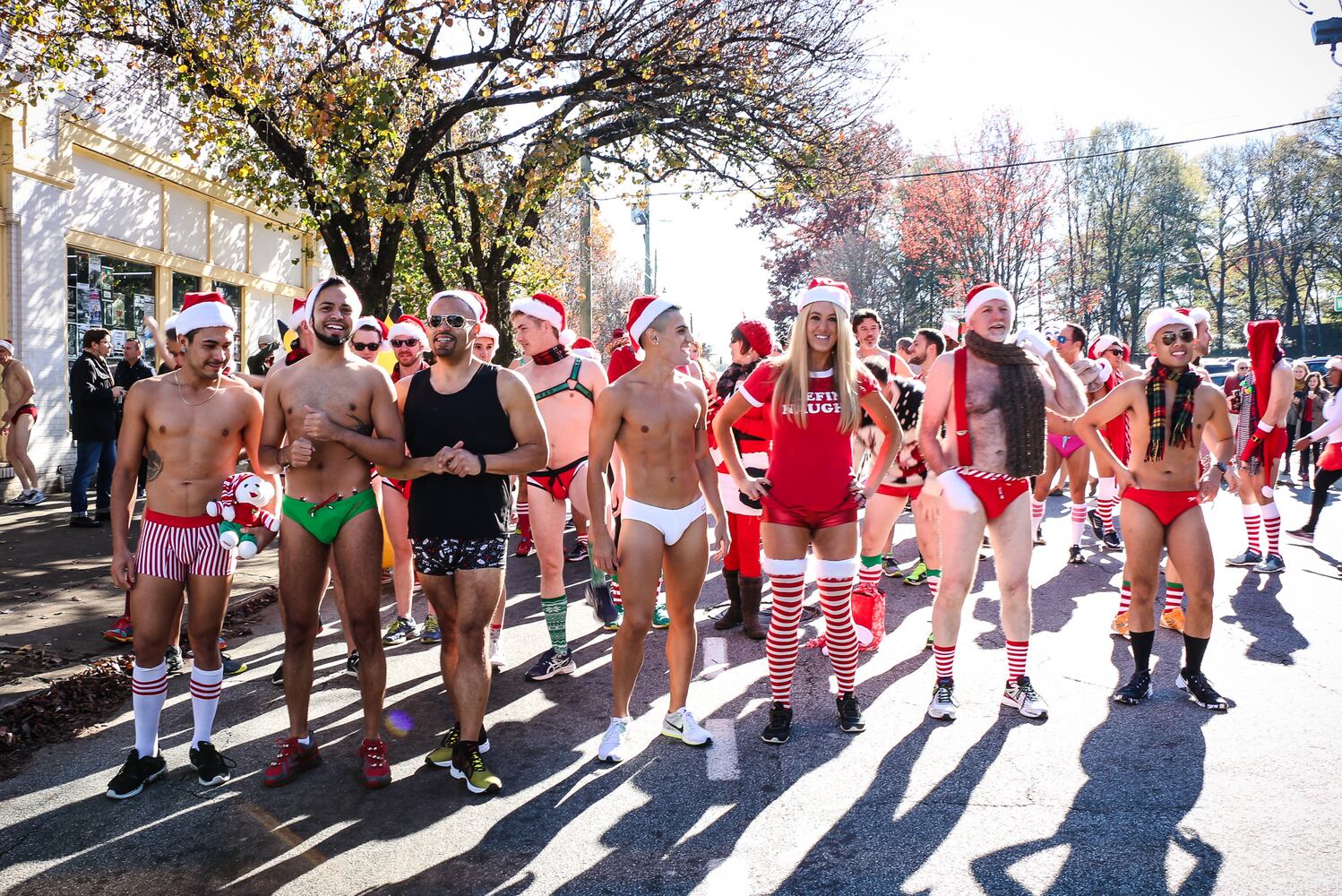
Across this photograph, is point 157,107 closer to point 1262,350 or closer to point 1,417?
point 1,417

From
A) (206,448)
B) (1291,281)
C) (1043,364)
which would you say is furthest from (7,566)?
(1291,281)

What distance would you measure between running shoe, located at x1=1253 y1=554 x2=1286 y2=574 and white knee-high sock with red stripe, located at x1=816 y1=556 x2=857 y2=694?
5829 mm

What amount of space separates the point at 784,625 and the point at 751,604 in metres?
1.87

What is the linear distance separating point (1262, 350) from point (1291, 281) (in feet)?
159

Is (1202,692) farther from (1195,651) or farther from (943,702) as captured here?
(943,702)

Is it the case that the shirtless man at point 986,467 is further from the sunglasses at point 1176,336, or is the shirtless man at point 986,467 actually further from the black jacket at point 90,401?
the black jacket at point 90,401

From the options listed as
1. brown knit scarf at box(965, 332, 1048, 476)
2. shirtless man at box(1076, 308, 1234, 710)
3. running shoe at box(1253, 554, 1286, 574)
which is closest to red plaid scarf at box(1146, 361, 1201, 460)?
shirtless man at box(1076, 308, 1234, 710)

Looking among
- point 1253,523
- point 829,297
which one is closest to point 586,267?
point 1253,523

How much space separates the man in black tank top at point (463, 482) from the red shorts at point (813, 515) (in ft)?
4.01

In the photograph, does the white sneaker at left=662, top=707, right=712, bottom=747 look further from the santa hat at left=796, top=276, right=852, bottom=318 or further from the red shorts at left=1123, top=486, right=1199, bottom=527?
the red shorts at left=1123, top=486, right=1199, bottom=527

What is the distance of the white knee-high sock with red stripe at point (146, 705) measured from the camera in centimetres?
423

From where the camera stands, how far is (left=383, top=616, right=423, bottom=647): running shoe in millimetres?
6633

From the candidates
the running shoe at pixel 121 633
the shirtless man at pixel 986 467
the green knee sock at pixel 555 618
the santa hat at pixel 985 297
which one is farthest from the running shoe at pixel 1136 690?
the running shoe at pixel 121 633

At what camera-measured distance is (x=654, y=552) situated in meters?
4.52
